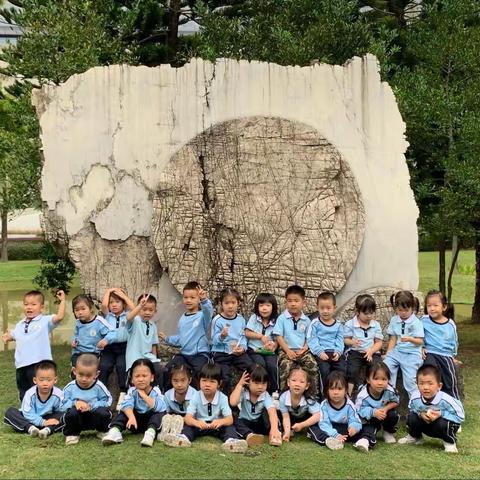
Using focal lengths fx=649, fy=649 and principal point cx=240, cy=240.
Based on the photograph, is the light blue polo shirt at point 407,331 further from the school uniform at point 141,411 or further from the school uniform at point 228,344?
the school uniform at point 141,411

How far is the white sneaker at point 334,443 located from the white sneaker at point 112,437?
1.16 meters

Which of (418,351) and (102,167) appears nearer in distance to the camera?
(418,351)

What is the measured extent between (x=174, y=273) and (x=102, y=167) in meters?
0.95

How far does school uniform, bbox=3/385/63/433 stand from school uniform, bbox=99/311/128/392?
1.42 ft

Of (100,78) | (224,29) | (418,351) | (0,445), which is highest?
(224,29)

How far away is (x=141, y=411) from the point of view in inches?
147

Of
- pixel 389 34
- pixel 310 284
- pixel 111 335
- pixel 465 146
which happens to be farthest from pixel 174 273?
pixel 389 34

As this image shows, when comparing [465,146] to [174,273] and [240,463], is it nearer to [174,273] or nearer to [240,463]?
[174,273]

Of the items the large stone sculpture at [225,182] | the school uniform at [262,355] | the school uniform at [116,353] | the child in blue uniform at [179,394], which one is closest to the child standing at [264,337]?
the school uniform at [262,355]

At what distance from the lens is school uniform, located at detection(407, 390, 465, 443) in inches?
143

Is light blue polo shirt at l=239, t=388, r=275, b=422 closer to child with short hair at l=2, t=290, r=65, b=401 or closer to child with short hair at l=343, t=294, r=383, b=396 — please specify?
child with short hair at l=343, t=294, r=383, b=396

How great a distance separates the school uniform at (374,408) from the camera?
3.76 meters

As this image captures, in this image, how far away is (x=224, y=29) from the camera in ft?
23.0

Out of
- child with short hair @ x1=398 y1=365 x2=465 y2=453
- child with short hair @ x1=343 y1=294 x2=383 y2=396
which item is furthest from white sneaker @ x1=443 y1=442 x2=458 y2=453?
child with short hair @ x1=343 y1=294 x2=383 y2=396
